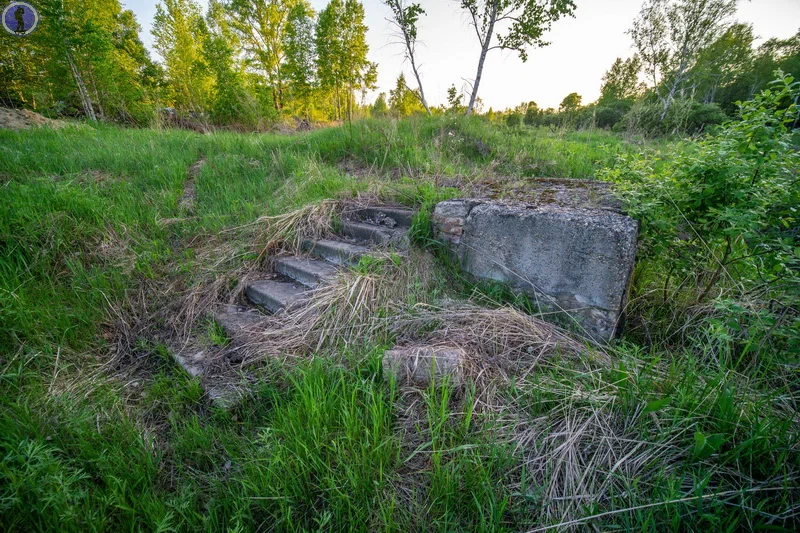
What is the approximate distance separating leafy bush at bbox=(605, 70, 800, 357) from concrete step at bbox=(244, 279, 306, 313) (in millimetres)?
2618

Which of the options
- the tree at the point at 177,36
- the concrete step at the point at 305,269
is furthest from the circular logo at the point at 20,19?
the concrete step at the point at 305,269

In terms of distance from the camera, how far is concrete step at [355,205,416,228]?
3137mm

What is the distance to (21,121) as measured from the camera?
648 centimetres

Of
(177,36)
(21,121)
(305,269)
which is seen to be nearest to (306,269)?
(305,269)

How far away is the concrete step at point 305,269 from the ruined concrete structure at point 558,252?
1.21 metres

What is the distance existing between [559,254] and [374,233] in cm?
171

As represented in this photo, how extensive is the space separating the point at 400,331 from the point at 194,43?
19.7 meters

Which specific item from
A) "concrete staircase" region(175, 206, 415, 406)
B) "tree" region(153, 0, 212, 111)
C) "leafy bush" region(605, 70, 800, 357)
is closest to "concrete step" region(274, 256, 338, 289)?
"concrete staircase" region(175, 206, 415, 406)

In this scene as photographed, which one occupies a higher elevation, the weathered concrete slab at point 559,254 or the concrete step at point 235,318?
the weathered concrete slab at point 559,254

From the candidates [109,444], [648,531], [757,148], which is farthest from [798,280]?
[109,444]

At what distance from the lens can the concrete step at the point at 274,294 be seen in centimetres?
246

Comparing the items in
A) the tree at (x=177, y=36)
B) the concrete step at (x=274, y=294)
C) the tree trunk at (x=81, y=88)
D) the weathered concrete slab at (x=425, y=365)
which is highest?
the tree at (x=177, y=36)

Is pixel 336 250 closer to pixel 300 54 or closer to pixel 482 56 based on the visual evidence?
pixel 482 56

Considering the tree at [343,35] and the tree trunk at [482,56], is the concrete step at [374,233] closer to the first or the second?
the tree at [343,35]
